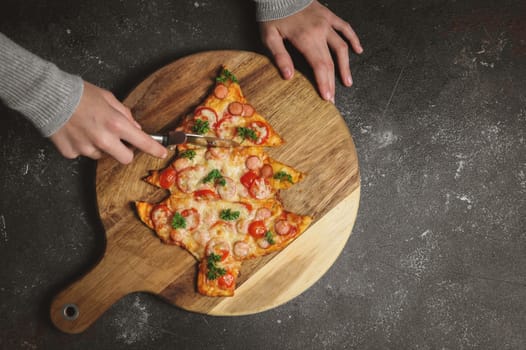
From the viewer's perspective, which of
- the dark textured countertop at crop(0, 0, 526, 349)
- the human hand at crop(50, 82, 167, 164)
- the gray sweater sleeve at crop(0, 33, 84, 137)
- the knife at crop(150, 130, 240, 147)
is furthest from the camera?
the dark textured countertop at crop(0, 0, 526, 349)

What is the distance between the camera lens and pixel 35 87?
2.61m

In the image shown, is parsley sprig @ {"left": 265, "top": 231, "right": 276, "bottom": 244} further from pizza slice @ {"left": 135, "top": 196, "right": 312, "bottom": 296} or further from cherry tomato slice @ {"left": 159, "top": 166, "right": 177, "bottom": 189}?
cherry tomato slice @ {"left": 159, "top": 166, "right": 177, "bottom": 189}

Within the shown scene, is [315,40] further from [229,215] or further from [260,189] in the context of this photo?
[229,215]

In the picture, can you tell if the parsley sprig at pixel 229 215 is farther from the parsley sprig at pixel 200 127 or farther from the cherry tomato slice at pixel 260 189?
the parsley sprig at pixel 200 127

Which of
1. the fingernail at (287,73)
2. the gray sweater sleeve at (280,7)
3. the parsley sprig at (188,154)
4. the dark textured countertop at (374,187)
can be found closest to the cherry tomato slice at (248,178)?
the parsley sprig at (188,154)

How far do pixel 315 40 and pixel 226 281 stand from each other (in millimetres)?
1746

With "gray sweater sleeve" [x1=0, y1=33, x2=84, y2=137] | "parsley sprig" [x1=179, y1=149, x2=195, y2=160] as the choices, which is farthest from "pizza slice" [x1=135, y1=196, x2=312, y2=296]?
"gray sweater sleeve" [x1=0, y1=33, x2=84, y2=137]

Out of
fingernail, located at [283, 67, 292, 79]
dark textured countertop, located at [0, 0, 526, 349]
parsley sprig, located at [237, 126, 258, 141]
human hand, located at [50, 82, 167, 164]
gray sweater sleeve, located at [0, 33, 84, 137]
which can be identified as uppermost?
gray sweater sleeve, located at [0, 33, 84, 137]

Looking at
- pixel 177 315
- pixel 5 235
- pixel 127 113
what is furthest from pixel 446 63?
pixel 5 235

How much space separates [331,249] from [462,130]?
1422 millimetres

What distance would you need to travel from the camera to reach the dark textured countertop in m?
3.38

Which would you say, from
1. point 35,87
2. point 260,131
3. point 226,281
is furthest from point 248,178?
point 35,87

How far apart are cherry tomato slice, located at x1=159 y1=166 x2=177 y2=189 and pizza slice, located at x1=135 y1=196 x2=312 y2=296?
9cm

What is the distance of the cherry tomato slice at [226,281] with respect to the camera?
2.91 m
